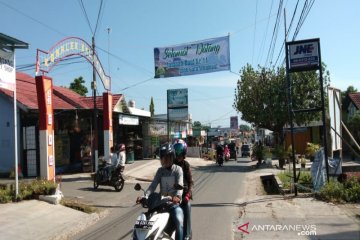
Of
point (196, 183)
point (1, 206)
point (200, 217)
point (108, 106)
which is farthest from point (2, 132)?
point (200, 217)

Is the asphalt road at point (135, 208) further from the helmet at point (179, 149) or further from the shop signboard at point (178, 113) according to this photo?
the shop signboard at point (178, 113)

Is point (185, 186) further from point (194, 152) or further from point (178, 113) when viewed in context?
point (194, 152)

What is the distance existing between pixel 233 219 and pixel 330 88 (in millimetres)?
5065

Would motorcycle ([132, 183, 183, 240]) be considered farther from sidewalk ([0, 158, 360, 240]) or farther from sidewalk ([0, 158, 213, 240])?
sidewalk ([0, 158, 213, 240])

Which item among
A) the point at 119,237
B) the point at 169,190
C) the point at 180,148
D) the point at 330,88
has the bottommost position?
the point at 119,237

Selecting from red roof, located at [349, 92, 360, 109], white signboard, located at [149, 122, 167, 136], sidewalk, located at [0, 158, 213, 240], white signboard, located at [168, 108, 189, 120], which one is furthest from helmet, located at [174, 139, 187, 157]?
red roof, located at [349, 92, 360, 109]

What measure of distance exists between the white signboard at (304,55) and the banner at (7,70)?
8226 mm

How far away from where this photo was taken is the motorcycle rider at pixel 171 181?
22.0 ft

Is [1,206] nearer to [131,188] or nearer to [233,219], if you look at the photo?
[233,219]

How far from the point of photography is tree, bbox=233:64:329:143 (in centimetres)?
3138

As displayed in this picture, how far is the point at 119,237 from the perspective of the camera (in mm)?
9445

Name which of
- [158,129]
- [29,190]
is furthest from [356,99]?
[29,190]

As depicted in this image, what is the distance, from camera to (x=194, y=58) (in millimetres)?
28391

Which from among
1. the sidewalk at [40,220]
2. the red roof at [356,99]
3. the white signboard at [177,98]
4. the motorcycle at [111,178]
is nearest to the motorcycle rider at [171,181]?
the sidewalk at [40,220]
